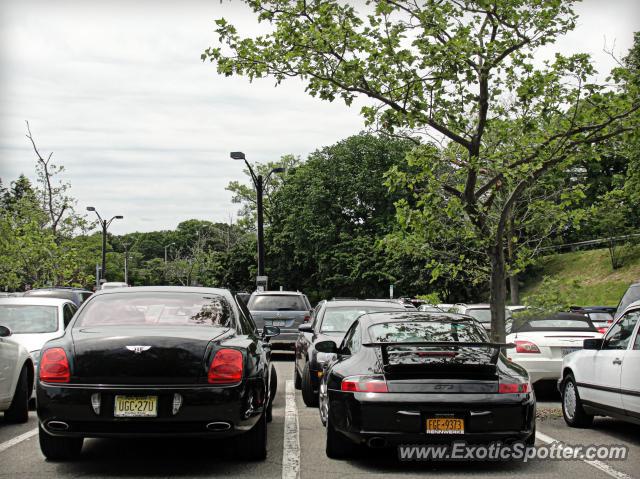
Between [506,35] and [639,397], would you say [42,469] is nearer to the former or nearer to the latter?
[639,397]

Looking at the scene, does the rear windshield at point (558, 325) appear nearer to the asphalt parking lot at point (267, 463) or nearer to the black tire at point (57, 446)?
the asphalt parking lot at point (267, 463)

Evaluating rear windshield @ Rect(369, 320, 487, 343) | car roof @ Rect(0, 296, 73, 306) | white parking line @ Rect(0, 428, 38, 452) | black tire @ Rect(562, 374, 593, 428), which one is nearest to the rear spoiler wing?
rear windshield @ Rect(369, 320, 487, 343)

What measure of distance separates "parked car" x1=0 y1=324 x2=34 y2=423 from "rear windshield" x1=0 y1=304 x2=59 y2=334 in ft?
7.23

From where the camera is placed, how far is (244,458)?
25.0ft

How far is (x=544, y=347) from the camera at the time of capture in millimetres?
12797

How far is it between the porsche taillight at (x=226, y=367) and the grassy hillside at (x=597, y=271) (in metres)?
30.8

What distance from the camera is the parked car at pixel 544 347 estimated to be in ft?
41.5

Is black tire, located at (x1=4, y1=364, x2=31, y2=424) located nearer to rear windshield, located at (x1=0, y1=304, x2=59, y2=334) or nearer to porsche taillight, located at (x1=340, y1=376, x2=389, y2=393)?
rear windshield, located at (x1=0, y1=304, x2=59, y2=334)

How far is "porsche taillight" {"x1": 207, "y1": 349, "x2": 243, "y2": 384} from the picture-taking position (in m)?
6.93

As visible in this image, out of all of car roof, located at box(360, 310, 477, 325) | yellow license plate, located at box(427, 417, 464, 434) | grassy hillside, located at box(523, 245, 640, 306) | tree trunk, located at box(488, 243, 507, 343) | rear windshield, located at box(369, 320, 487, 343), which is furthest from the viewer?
grassy hillside, located at box(523, 245, 640, 306)

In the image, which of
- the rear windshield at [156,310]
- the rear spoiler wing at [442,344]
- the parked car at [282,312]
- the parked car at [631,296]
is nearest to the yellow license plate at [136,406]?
the rear windshield at [156,310]

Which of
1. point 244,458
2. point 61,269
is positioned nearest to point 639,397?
point 244,458

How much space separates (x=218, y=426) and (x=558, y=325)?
28.2ft

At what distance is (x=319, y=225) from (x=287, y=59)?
46.7 meters
